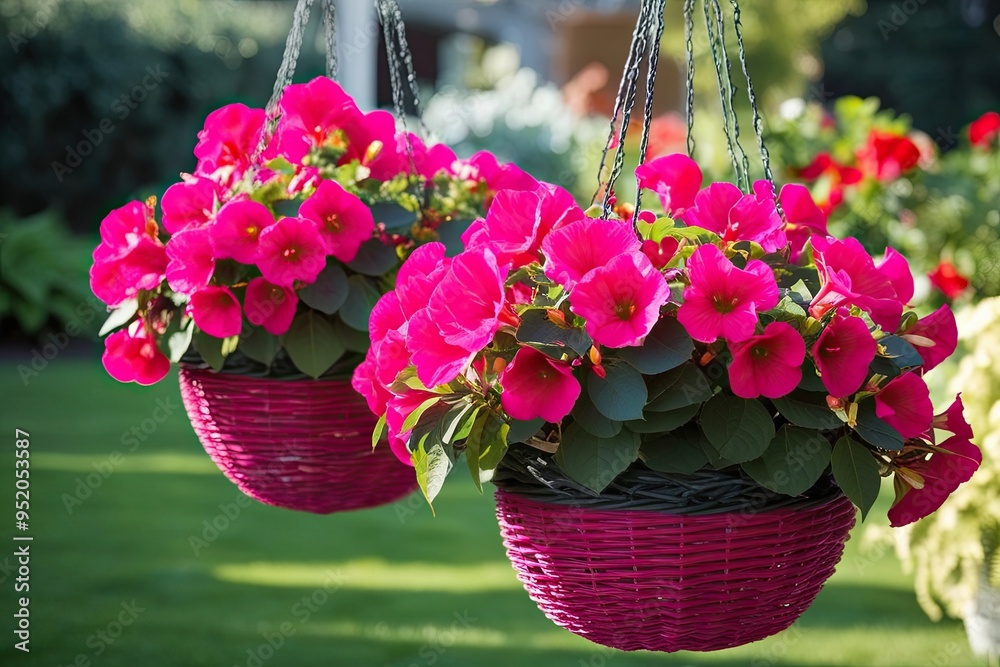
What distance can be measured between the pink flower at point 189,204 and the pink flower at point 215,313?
12 centimetres

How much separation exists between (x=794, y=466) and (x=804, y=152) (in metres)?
3.52

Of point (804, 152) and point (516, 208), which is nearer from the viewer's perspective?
point (516, 208)

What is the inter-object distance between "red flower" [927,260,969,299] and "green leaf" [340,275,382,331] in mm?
2965

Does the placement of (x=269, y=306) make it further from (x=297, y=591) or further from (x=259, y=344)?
(x=297, y=591)

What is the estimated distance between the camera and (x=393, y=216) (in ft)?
5.58

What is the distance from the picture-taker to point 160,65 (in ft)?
29.3

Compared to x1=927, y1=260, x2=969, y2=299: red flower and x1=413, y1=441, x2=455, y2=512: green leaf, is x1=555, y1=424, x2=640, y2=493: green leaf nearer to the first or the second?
x1=413, y1=441, x2=455, y2=512: green leaf

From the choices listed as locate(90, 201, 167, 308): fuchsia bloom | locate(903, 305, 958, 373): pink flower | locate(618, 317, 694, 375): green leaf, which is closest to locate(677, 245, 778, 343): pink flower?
locate(618, 317, 694, 375): green leaf

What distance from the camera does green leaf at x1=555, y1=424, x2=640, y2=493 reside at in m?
1.13

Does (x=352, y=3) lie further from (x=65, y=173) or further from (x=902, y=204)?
(x=902, y=204)

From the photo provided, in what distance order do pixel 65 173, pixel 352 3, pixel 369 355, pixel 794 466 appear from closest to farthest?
pixel 794 466
pixel 369 355
pixel 65 173
pixel 352 3

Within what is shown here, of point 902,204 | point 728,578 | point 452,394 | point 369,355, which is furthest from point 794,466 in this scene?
point 902,204

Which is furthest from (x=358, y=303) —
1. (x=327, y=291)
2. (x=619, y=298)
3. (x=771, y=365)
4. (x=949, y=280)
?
(x=949, y=280)

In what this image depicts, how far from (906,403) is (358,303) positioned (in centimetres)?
81
